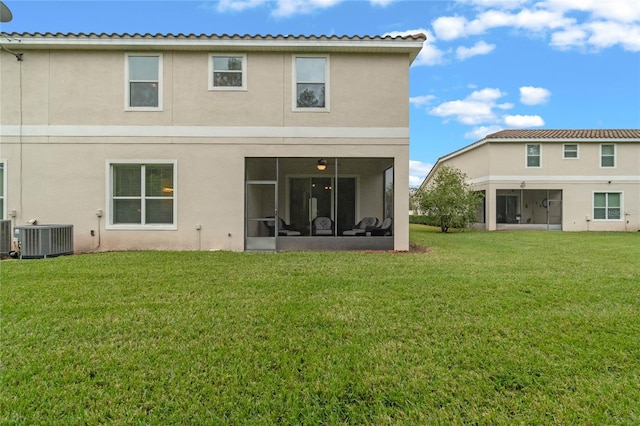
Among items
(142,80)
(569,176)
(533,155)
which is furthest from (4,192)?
(569,176)

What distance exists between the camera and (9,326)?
3977mm

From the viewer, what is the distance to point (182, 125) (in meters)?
10.0

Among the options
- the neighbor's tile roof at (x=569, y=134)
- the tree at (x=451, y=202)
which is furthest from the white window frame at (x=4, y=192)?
the neighbor's tile roof at (x=569, y=134)

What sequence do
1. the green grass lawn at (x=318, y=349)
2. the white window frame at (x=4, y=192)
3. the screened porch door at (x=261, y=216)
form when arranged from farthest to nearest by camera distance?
1. the screened porch door at (x=261, y=216)
2. the white window frame at (x=4, y=192)
3. the green grass lawn at (x=318, y=349)

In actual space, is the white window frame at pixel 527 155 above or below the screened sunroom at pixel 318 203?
above

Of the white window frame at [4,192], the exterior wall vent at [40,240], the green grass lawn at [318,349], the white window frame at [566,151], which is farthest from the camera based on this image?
the white window frame at [566,151]

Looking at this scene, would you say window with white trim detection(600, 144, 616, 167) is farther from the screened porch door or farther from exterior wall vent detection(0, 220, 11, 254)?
exterior wall vent detection(0, 220, 11, 254)

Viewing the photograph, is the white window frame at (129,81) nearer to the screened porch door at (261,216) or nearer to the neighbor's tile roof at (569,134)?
the screened porch door at (261,216)

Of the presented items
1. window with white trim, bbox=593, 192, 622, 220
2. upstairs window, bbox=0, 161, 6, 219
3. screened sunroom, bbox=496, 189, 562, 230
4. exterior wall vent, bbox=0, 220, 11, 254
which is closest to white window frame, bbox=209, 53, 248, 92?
upstairs window, bbox=0, 161, 6, 219

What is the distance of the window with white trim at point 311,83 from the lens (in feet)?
33.4

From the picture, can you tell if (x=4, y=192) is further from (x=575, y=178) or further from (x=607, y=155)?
(x=607, y=155)

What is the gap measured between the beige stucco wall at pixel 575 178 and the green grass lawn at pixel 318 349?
15.7 meters

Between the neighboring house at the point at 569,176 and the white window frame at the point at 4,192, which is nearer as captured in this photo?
the white window frame at the point at 4,192

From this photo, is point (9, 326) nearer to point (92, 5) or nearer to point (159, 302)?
point (159, 302)
